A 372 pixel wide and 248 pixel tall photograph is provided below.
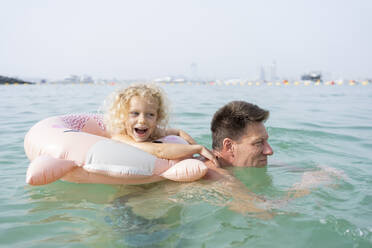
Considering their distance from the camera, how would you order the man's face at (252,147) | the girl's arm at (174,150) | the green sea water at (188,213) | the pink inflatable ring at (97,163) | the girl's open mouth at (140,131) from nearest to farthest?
1. the green sea water at (188,213)
2. the pink inflatable ring at (97,163)
3. the girl's arm at (174,150)
4. the man's face at (252,147)
5. the girl's open mouth at (140,131)

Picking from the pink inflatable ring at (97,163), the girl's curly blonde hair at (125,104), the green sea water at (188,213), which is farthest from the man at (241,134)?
the girl's curly blonde hair at (125,104)

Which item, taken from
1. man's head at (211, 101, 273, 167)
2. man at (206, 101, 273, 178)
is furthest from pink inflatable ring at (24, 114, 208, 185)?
man's head at (211, 101, 273, 167)

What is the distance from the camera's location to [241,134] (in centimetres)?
313

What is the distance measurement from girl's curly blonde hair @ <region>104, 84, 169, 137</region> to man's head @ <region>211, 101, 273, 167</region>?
0.63 m

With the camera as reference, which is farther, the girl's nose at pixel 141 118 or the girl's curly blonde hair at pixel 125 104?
the girl's curly blonde hair at pixel 125 104

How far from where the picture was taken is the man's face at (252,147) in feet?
10.2

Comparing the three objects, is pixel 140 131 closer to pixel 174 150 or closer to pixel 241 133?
pixel 174 150

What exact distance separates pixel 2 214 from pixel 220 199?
176 centimetres

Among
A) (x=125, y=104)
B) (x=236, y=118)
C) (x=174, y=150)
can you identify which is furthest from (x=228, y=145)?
(x=125, y=104)

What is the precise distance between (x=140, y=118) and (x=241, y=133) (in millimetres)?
974

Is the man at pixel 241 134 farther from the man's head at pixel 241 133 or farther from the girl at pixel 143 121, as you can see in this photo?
the girl at pixel 143 121

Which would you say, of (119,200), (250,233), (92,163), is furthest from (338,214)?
(92,163)

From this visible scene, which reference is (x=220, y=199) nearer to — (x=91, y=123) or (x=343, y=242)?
(x=343, y=242)

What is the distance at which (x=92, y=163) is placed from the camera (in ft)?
9.29
